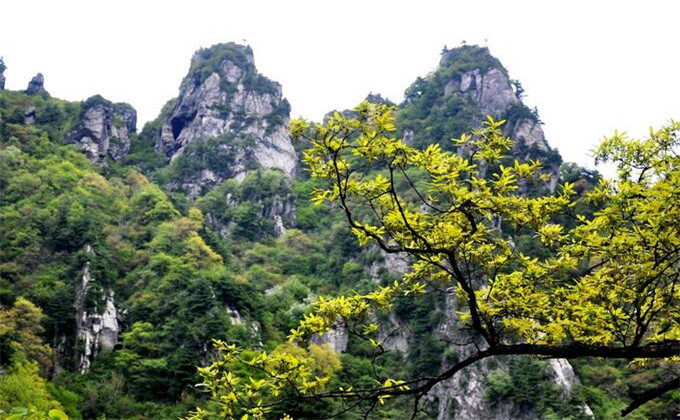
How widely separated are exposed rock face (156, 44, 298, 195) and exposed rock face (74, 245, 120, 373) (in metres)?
30.7

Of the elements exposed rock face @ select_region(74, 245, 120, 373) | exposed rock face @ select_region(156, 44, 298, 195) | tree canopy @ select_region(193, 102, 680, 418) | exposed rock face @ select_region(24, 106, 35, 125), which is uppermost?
exposed rock face @ select_region(156, 44, 298, 195)

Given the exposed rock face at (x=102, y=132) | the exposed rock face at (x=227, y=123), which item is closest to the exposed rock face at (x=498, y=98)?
the exposed rock face at (x=227, y=123)

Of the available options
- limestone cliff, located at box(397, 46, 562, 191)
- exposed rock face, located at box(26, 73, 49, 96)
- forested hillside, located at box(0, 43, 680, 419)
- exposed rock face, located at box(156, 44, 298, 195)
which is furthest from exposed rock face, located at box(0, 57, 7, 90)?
limestone cliff, located at box(397, 46, 562, 191)

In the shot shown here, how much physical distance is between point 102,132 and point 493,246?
63906 millimetres

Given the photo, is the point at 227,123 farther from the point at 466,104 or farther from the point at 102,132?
the point at 466,104

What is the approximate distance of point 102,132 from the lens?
61.3 meters

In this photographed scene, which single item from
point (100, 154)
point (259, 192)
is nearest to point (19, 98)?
point (100, 154)

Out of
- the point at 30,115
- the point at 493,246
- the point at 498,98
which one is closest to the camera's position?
the point at 493,246

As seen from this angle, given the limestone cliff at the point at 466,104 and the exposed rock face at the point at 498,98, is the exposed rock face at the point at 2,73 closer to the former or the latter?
the limestone cliff at the point at 466,104

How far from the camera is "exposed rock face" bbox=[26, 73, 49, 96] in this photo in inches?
2653

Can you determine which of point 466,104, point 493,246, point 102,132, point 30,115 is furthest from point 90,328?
point 466,104

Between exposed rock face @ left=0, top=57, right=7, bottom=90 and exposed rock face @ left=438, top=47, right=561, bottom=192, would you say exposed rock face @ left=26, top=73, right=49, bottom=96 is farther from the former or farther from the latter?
exposed rock face @ left=438, top=47, right=561, bottom=192

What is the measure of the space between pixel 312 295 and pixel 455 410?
15028 mm

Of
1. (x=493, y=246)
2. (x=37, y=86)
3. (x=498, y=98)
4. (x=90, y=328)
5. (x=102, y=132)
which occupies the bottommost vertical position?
(x=493, y=246)
